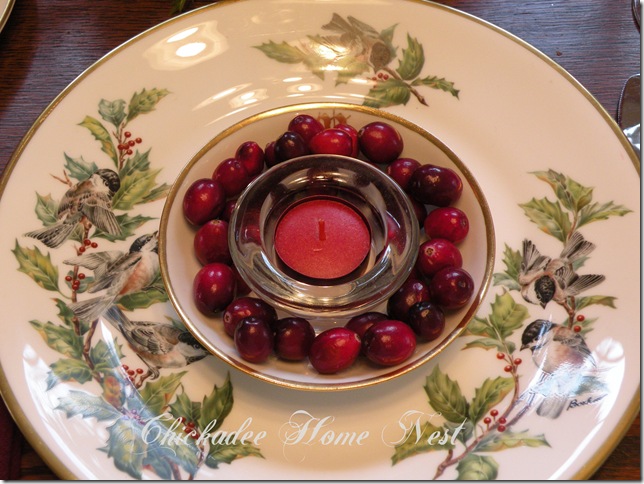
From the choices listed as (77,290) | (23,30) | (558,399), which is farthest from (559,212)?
(23,30)

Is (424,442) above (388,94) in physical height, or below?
below

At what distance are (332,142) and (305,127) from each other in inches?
1.7

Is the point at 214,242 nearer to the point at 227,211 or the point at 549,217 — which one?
the point at 227,211

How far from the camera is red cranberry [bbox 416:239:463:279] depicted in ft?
2.32

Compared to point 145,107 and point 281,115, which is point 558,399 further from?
point 145,107

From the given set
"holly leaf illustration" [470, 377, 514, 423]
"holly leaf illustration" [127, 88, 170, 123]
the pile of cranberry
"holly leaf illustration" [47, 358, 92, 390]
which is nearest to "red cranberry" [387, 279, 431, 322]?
the pile of cranberry

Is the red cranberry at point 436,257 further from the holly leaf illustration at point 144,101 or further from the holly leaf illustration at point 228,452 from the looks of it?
the holly leaf illustration at point 144,101

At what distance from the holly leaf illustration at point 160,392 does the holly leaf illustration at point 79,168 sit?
29cm

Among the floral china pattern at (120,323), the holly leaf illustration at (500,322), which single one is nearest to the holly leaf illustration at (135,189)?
the floral china pattern at (120,323)

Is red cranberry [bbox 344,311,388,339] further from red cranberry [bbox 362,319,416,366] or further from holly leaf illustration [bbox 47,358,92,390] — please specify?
holly leaf illustration [bbox 47,358,92,390]

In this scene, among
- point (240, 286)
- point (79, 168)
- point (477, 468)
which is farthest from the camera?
point (79, 168)

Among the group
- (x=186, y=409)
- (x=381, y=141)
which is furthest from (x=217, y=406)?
(x=381, y=141)

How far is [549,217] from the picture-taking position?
2.56 ft

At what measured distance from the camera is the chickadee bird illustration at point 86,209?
77cm
